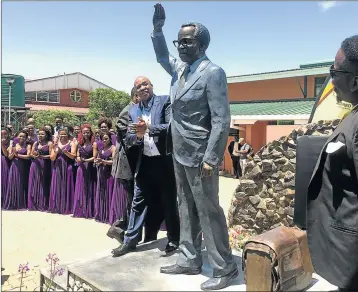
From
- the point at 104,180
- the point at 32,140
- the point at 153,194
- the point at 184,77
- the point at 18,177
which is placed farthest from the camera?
the point at 32,140

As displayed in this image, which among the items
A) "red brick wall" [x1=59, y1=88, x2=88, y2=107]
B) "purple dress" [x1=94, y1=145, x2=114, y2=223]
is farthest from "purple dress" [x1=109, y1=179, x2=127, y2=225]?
"red brick wall" [x1=59, y1=88, x2=88, y2=107]

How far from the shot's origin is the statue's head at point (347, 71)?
1827mm

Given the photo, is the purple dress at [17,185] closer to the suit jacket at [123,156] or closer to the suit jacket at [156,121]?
the suit jacket at [123,156]

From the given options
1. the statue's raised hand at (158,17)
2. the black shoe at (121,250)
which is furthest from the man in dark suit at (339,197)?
the black shoe at (121,250)

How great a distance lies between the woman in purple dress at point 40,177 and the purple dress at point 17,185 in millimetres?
180

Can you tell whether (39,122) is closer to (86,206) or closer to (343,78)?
(86,206)

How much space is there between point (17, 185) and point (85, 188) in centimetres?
149

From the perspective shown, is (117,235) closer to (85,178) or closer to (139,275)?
(139,275)

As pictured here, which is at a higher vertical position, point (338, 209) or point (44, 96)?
point (44, 96)

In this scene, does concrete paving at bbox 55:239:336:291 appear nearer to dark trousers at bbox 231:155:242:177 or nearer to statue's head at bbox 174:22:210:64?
statue's head at bbox 174:22:210:64

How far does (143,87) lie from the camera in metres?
3.51

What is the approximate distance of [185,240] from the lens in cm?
300

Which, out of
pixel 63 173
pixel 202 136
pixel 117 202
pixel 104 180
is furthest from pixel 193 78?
pixel 63 173

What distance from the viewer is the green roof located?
527 inches
